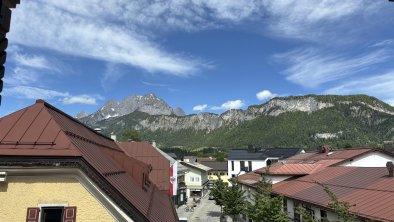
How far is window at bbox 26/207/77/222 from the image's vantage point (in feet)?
34.1

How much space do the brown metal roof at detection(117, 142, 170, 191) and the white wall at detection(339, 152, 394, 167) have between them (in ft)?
63.5

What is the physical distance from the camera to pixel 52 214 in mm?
10688

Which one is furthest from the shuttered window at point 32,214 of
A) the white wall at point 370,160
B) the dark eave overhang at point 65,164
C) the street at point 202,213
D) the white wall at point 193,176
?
the white wall at point 193,176

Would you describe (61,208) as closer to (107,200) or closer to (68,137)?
(107,200)

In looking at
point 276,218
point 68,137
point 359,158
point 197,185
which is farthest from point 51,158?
point 197,185

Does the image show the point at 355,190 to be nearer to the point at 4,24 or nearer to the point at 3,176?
the point at 3,176

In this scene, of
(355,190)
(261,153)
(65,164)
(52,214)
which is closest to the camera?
(65,164)

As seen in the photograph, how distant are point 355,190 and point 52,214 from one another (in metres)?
18.9

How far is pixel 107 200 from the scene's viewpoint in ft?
35.2

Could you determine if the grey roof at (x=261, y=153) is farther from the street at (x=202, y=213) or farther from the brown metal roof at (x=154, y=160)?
the brown metal roof at (x=154, y=160)

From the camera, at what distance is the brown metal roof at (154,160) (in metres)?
29.2

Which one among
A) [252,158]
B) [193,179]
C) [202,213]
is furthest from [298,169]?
[252,158]

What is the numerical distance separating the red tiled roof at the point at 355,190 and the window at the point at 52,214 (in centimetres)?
928

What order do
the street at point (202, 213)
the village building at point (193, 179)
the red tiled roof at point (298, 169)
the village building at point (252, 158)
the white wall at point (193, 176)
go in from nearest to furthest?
the red tiled roof at point (298, 169), the street at point (202, 213), the village building at point (193, 179), the white wall at point (193, 176), the village building at point (252, 158)
